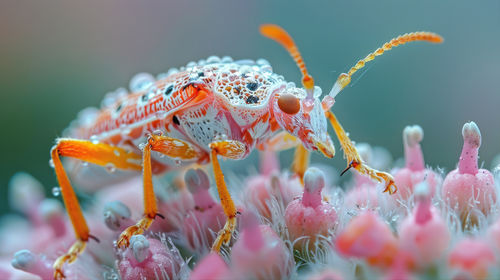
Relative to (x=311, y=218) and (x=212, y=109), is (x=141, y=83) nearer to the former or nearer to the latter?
(x=212, y=109)

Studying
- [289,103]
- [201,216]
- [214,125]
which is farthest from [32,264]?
[289,103]

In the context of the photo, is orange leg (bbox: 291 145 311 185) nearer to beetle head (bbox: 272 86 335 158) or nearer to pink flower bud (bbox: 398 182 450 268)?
beetle head (bbox: 272 86 335 158)

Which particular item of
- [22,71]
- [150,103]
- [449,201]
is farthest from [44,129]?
[449,201]

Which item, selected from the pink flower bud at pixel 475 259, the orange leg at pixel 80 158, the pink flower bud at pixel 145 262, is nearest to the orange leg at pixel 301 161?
the orange leg at pixel 80 158

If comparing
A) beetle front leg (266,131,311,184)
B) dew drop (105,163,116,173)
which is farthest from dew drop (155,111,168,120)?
beetle front leg (266,131,311,184)

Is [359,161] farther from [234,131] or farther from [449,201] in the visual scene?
[234,131]

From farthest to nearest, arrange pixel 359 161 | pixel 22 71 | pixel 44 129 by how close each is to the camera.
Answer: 1. pixel 22 71
2. pixel 44 129
3. pixel 359 161

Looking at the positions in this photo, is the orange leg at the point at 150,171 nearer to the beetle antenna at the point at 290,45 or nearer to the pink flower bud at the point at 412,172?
the beetle antenna at the point at 290,45
